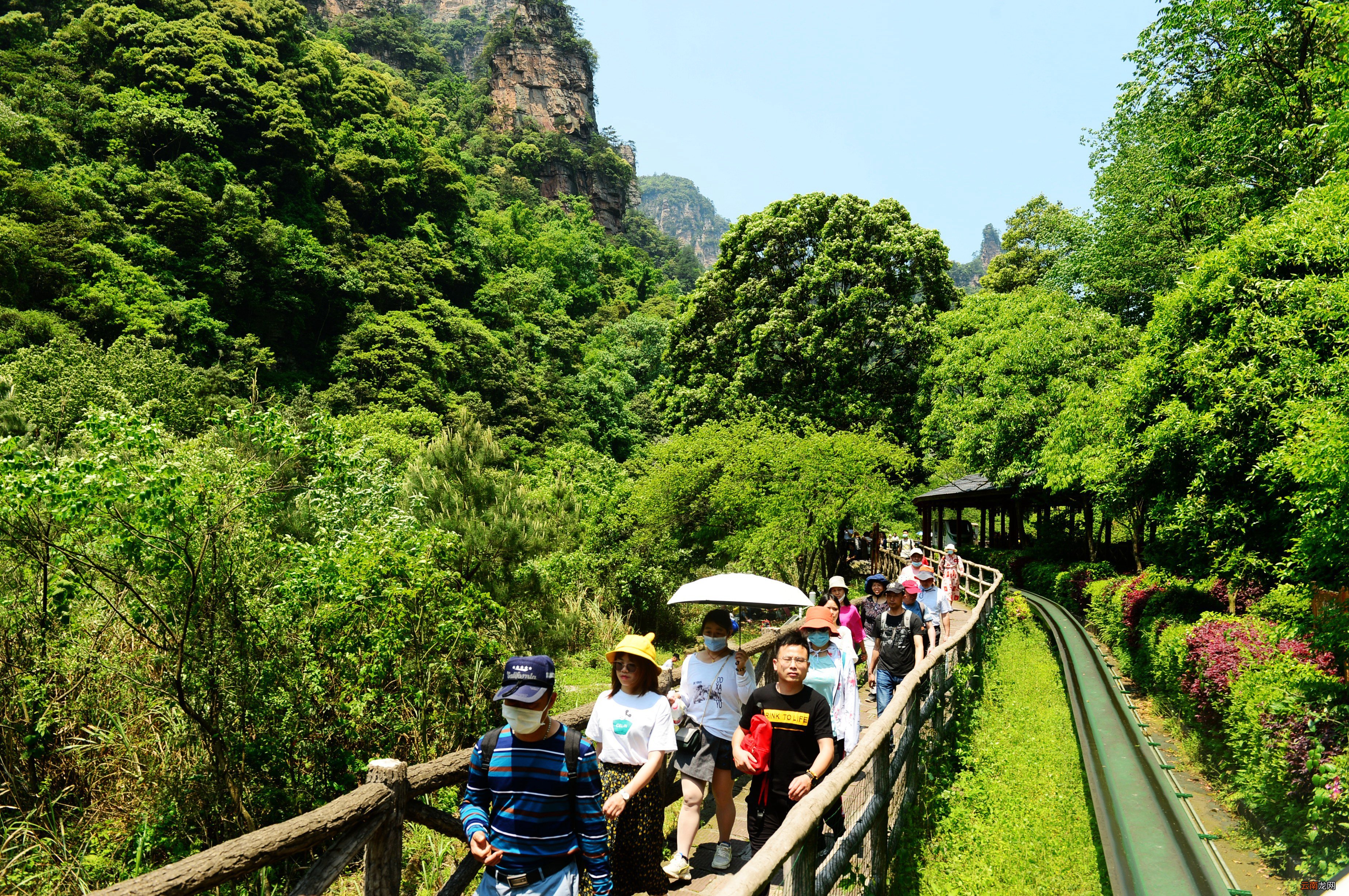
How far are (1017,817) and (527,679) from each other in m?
5.81

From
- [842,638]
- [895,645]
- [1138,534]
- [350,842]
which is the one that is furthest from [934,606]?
[1138,534]

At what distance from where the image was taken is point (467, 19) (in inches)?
5364

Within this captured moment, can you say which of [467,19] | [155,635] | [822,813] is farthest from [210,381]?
[467,19]

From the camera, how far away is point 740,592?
280 inches

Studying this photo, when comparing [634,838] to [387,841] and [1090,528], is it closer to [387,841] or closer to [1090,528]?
[387,841]

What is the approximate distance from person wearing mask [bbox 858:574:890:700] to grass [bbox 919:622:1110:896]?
1395 millimetres

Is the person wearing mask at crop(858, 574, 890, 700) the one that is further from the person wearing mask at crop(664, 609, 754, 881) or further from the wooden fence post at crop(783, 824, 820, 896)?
the wooden fence post at crop(783, 824, 820, 896)

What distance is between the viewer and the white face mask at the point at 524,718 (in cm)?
295

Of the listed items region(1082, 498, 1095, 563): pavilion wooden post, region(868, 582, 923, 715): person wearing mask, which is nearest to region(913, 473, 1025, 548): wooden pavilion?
region(1082, 498, 1095, 563): pavilion wooden post

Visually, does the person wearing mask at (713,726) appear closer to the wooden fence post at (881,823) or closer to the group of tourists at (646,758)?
the group of tourists at (646,758)

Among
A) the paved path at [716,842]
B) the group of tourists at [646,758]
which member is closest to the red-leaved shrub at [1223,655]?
the group of tourists at [646,758]

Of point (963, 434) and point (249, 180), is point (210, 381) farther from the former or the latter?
point (963, 434)

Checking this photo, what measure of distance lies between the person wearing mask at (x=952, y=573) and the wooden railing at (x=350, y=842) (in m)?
11.9

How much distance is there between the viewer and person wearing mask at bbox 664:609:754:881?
468cm
